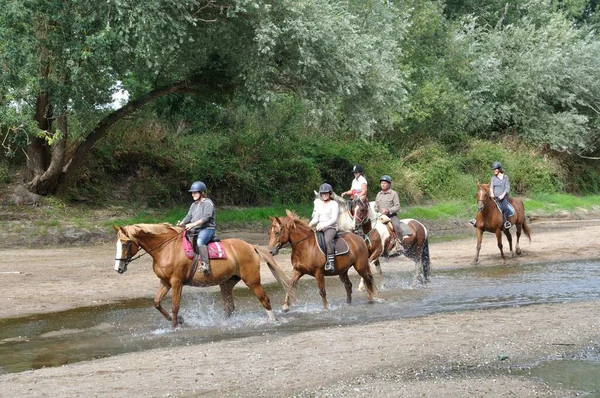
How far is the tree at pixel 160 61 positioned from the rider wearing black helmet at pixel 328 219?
7.73m

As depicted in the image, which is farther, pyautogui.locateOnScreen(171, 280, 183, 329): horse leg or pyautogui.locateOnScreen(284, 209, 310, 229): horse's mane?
pyautogui.locateOnScreen(284, 209, 310, 229): horse's mane

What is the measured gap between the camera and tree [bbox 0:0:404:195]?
818 inches

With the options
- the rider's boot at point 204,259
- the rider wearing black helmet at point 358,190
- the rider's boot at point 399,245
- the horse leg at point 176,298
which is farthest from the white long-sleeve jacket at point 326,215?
the rider's boot at point 399,245

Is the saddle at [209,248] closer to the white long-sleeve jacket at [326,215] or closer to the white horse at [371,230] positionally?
the white long-sleeve jacket at [326,215]

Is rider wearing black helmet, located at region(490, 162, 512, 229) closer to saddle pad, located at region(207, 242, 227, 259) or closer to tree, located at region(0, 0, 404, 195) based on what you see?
tree, located at region(0, 0, 404, 195)

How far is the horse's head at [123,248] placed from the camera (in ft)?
43.4

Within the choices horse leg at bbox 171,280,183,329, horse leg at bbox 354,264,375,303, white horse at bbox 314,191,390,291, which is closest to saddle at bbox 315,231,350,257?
horse leg at bbox 354,264,375,303

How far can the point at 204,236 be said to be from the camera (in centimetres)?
1400

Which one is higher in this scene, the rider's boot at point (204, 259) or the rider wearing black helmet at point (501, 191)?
the rider wearing black helmet at point (501, 191)

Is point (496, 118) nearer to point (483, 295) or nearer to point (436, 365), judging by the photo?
point (483, 295)

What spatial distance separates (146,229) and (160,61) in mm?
10318

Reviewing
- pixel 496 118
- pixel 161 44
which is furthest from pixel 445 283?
pixel 496 118

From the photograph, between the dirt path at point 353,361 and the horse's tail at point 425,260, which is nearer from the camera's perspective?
the dirt path at point 353,361

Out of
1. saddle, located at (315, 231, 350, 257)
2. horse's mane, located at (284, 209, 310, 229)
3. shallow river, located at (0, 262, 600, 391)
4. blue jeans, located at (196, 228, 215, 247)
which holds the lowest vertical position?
shallow river, located at (0, 262, 600, 391)
